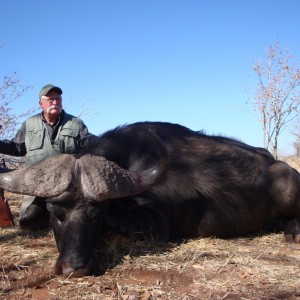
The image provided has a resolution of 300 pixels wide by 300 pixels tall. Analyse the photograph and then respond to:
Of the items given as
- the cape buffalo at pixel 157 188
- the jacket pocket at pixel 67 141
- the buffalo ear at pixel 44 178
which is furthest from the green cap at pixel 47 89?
the buffalo ear at pixel 44 178

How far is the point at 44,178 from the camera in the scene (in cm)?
383

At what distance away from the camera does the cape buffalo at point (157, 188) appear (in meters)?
3.71

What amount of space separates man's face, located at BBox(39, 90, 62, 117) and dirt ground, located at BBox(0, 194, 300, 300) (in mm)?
1827

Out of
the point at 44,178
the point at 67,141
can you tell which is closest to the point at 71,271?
the point at 44,178

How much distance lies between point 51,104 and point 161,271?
10.3 feet

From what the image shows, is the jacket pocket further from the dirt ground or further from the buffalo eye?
the buffalo eye

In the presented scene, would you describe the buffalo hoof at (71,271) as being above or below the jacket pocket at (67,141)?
below

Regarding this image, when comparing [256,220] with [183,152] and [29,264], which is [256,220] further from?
[29,264]

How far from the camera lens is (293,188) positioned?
5.48m

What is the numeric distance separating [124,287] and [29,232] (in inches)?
96.8

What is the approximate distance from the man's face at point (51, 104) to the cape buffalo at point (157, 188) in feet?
3.63

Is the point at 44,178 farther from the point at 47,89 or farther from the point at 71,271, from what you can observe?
the point at 47,89

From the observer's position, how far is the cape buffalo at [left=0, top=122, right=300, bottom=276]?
146 inches

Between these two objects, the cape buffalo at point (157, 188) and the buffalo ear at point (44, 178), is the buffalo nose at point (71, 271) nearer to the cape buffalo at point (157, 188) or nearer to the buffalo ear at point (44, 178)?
the cape buffalo at point (157, 188)
